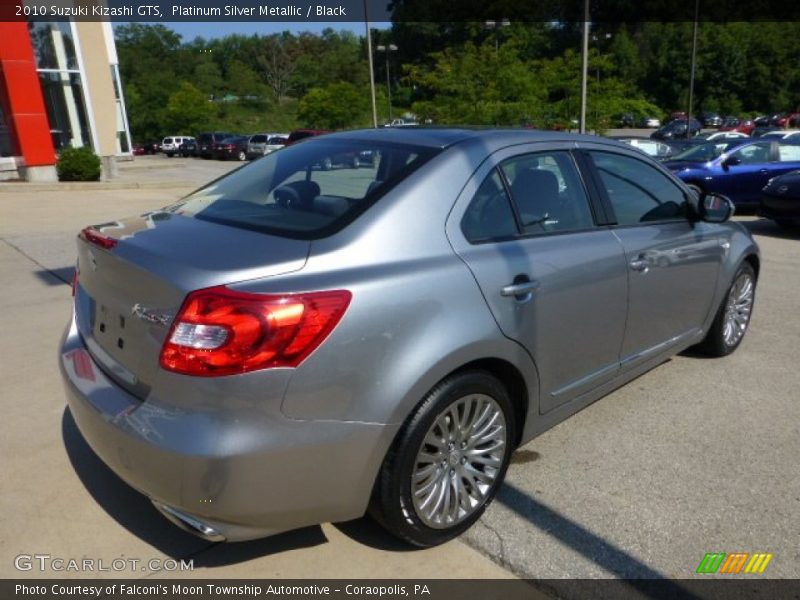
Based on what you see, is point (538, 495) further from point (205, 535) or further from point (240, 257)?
point (240, 257)

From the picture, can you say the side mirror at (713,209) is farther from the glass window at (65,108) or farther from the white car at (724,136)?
the glass window at (65,108)

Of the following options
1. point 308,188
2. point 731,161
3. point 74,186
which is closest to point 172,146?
point 74,186

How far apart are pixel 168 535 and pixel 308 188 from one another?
5.18ft

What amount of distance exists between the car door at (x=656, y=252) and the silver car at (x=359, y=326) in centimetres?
3

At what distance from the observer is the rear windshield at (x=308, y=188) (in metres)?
2.46

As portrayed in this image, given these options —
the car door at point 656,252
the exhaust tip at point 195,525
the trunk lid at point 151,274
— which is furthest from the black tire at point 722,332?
the exhaust tip at point 195,525

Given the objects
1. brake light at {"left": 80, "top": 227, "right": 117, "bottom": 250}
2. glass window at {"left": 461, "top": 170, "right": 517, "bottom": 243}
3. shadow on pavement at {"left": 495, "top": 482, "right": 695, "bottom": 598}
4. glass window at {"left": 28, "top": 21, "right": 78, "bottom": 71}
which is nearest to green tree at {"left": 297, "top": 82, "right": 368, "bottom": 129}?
glass window at {"left": 28, "top": 21, "right": 78, "bottom": 71}

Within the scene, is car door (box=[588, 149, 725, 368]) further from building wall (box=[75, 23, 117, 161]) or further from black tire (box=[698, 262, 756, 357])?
building wall (box=[75, 23, 117, 161])

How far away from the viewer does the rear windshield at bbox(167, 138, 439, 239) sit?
2.46m

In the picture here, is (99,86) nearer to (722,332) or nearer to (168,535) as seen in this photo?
(722,332)

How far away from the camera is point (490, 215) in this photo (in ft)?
8.88

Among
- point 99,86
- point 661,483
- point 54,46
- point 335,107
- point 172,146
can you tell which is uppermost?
point 54,46

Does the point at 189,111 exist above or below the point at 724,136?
above

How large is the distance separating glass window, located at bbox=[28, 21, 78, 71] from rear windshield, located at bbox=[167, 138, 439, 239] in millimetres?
24632
